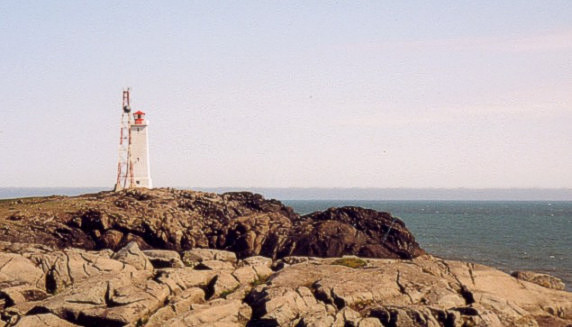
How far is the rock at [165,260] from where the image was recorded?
103ft

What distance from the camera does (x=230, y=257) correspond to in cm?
3347

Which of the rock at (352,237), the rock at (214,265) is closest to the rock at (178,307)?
the rock at (214,265)

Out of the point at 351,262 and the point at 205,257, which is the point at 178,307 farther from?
the point at 351,262

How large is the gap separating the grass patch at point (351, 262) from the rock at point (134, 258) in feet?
31.9

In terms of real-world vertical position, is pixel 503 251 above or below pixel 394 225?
below

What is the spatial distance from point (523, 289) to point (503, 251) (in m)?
44.3

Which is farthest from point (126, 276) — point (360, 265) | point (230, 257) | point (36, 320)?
point (360, 265)

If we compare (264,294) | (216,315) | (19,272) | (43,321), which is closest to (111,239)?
(19,272)

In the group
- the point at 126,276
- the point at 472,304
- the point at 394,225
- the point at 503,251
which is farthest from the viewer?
the point at 503,251

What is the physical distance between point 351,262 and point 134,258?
1132 cm

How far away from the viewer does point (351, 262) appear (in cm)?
3019

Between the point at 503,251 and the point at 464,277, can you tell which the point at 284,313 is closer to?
the point at 464,277

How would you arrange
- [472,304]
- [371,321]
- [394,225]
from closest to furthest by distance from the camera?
1. [371,321]
2. [472,304]
3. [394,225]

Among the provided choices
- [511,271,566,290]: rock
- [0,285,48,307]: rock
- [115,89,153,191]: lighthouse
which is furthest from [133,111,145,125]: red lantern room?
[511,271,566,290]: rock
